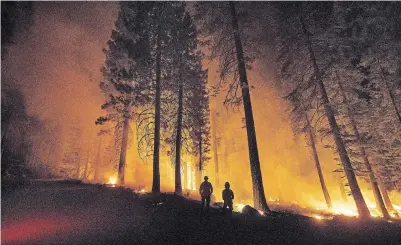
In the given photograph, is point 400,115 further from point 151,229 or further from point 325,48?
point 151,229

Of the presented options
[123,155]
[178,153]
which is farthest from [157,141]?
[123,155]

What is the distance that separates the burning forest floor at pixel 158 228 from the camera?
18.6 ft

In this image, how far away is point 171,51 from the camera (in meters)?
17.5

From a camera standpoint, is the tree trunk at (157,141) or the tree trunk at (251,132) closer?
the tree trunk at (251,132)

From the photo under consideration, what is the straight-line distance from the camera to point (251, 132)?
11.2 metres

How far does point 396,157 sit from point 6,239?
91.6 ft

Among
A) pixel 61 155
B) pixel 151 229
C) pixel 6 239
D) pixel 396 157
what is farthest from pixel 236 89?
pixel 61 155

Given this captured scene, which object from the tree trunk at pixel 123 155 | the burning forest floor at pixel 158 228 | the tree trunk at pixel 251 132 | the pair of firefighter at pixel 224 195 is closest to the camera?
the burning forest floor at pixel 158 228

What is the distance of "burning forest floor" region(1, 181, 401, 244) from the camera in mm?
5676

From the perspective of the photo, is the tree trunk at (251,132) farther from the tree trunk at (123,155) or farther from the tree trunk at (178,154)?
the tree trunk at (123,155)

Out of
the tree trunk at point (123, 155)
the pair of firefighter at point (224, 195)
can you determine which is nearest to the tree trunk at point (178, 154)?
the tree trunk at point (123, 155)

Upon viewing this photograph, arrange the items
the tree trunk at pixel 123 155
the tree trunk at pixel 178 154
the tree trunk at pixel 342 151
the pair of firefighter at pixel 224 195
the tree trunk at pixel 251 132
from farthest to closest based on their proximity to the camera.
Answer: the tree trunk at pixel 123 155, the tree trunk at pixel 178 154, the tree trunk at pixel 342 151, the tree trunk at pixel 251 132, the pair of firefighter at pixel 224 195

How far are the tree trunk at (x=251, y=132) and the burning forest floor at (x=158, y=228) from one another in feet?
4.14

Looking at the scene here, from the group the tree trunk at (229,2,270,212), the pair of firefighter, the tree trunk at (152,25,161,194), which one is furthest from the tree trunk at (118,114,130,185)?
the tree trunk at (229,2,270,212)
